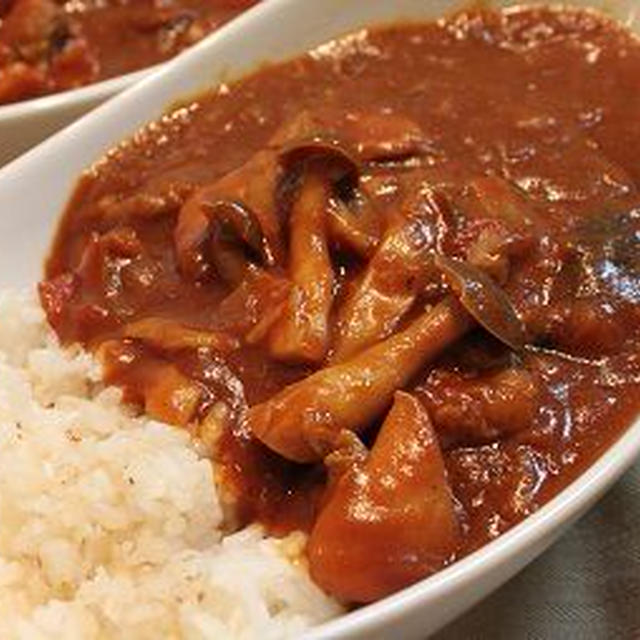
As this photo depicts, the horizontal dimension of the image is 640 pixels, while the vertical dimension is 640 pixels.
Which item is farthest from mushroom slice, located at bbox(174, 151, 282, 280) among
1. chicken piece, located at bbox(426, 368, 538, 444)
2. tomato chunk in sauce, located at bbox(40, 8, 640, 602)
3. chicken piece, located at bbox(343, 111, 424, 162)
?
chicken piece, located at bbox(426, 368, 538, 444)

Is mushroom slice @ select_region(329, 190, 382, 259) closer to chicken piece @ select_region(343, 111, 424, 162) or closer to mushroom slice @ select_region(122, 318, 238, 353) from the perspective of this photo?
chicken piece @ select_region(343, 111, 424, 162)

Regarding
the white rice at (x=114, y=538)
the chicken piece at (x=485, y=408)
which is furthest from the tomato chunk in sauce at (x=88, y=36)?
the chicken piece at (x=485, y=408)

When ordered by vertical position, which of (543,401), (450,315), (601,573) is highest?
(450,315)

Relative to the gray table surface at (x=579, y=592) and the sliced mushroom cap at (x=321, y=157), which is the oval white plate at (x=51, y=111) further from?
the gray table surface at (x=579, y=592)

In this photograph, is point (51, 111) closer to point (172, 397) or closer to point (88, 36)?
point (88, 36)

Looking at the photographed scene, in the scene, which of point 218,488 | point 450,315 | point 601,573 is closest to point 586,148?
point 450,315

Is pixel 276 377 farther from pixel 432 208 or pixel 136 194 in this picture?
pixel 136 194
